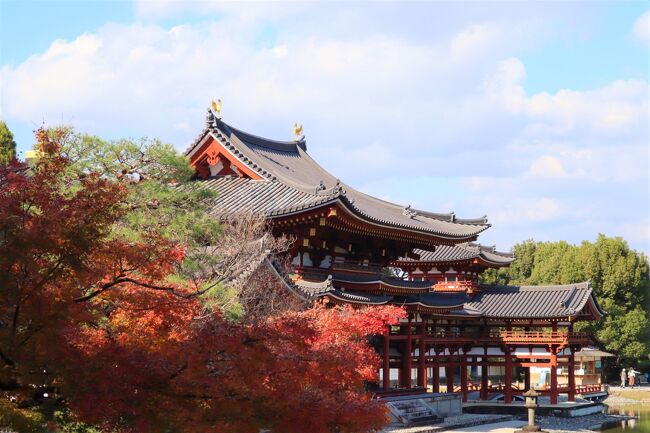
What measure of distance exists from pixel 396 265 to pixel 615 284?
23.5 m

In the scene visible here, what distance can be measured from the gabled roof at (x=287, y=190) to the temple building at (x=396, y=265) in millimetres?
39

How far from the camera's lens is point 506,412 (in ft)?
113

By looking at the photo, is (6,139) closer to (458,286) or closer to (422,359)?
(422,359)

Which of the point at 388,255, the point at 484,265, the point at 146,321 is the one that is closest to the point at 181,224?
the point at 146,321

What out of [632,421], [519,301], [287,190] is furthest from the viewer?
[632,421]

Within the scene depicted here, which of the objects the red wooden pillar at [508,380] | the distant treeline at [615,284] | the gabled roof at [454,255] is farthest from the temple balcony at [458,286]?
the distant treeline at [615,284]

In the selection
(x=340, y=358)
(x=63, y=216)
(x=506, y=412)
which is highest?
(x=63, y=216)

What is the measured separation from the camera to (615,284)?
178 ft

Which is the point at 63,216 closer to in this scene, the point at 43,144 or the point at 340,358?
the point at 43,144

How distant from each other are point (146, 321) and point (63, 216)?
258 cm

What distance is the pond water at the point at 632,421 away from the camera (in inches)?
1344

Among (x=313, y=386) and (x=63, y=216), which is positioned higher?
(x=63, y=216)

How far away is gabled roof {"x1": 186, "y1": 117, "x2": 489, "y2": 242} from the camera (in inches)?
920

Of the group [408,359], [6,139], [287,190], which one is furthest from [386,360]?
[6,139]
